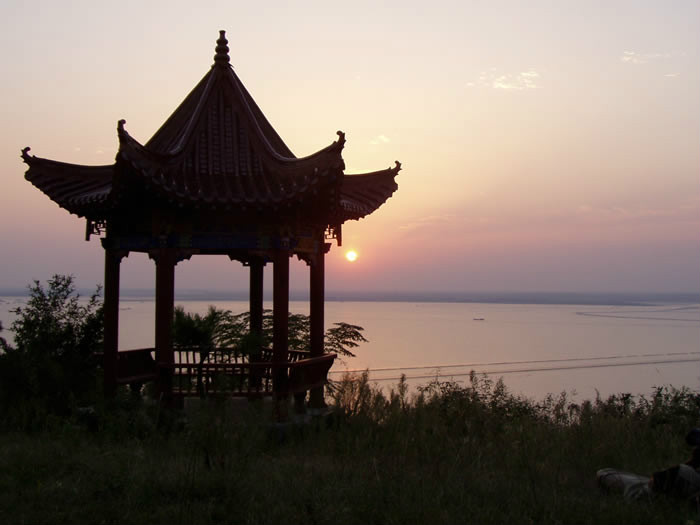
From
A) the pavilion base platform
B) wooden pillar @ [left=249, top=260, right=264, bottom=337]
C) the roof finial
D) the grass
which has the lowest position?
the grass

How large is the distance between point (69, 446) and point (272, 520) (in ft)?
14.0

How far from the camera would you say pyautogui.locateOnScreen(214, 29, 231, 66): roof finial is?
13664mm

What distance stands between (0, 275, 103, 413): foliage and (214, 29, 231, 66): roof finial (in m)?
5.09

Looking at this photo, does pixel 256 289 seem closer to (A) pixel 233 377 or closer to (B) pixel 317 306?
(B) pixel 317 306

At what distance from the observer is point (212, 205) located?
11.2m

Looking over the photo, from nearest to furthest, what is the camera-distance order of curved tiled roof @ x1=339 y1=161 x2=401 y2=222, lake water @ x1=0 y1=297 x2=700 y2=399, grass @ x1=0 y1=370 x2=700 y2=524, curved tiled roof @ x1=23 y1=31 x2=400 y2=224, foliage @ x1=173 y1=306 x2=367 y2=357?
grass @ x1=0 y1=370 x2=700 y2=524 < curved tiled roof @ x1=23 y1=31 x2=400 y2=224 < curved tiled roof @ x1=339 y1=161 x2=401 y2=222 < foliage @ x1=173 y1=306 x2=367 y2=357 < lake water @ x1=0 y1=297 x2=700 y2=399

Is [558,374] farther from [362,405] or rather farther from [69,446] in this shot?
[69,446]

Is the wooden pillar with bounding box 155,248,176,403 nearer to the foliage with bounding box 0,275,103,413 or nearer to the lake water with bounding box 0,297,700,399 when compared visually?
the foliage with bounding box 0,275,103,413

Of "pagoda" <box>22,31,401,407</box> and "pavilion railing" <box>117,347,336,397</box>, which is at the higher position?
"pagoda" <box>22,31,401,407</box>

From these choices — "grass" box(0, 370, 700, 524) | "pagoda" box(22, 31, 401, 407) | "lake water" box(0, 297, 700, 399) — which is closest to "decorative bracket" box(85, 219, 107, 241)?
"pagoda" box(22, 31, 401, 407)

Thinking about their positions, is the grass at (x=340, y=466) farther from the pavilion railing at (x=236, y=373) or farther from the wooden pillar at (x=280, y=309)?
the wooden pillar at (x=280, y=309)

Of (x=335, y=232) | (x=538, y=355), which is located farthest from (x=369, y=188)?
(x=538, y=355)

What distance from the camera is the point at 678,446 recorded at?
1029cm

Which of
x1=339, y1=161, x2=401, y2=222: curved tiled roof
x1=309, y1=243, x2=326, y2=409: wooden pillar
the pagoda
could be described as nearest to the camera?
the pagoda
